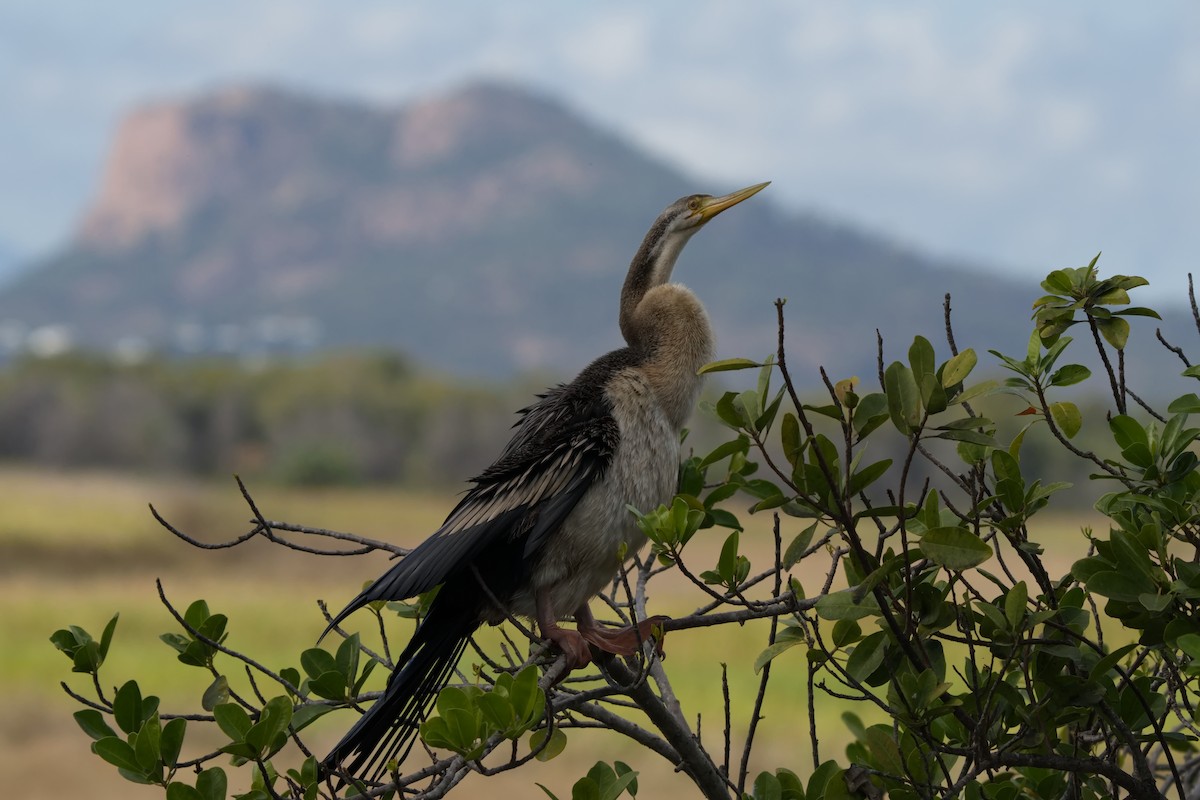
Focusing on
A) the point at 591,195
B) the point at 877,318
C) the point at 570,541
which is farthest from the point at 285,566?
the point at 591,195

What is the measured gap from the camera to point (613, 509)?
9.05 feet

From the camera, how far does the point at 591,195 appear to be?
168 meters

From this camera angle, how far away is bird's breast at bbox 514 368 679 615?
276 centimetres

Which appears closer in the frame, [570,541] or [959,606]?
[959,606]

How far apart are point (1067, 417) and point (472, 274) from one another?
153 metres

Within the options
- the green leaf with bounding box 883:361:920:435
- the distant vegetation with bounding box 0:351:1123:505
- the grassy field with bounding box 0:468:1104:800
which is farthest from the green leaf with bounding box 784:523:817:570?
the distant vegetation with bounding box 0:351:1123:505

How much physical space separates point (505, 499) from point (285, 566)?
107 ft

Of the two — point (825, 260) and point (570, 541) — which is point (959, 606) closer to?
point (570, 541)

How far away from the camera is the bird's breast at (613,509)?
2.76 m

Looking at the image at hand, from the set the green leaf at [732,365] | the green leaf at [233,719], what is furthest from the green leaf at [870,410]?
the green leaf at [233,719]

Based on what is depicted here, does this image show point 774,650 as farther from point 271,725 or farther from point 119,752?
point 119,752

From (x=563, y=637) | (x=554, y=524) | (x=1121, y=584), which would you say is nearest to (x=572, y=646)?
(x=563, y=637)

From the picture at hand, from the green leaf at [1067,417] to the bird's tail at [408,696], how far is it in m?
1.30

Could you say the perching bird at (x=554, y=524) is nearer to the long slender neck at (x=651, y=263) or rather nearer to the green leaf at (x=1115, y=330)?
the long slender neck at (x=651, y=263)
